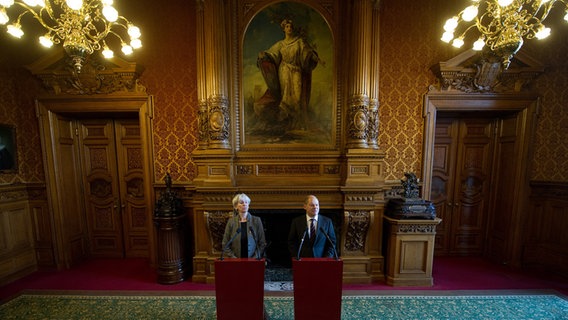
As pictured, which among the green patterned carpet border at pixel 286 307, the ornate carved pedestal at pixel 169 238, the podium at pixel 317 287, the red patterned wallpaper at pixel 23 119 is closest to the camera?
the podium at pixel 317 287

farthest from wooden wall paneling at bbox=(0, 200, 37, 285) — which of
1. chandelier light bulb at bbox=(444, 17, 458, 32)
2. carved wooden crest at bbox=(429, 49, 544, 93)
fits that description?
carved wooden crest at bbox=(429, 49, 544, 93)

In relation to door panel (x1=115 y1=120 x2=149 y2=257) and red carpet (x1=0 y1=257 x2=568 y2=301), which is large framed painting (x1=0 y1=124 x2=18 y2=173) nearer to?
door panel (x1=115 y1=120 x2=149 y2=257)

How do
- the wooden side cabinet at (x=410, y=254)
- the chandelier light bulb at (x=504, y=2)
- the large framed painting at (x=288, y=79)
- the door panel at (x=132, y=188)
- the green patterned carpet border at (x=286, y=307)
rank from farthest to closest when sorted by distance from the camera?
the door panel at (x=132, y=188)
the large framed painting at (x=288, y=79)
the wooden side cabinet at (x=410, y=254)
the green patterned carpet border at (x=286, y=307)
the chandelier light bulb at (x=504, y=2)

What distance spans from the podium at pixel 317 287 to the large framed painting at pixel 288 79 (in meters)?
2.09

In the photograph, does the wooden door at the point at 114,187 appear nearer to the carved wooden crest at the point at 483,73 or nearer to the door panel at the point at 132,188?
the door panel at the point at 132,188

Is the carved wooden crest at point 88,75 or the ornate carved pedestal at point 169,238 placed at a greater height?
the carved wooden crest at point 88,75

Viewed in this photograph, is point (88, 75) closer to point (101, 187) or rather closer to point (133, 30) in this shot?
point (133, 30)

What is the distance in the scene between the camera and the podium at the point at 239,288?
2209mm

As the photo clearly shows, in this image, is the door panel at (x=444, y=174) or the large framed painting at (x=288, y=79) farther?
the door panel at (x=444, y=174)

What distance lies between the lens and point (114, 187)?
15.0 ft

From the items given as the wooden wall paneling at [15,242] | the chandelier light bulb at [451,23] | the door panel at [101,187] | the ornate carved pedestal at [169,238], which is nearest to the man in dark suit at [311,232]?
the ornate carved pedestal at [169,238]

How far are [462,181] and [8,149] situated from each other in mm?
8114

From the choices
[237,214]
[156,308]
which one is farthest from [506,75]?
[156,308]

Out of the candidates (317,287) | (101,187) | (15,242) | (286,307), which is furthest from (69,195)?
(317,287)
